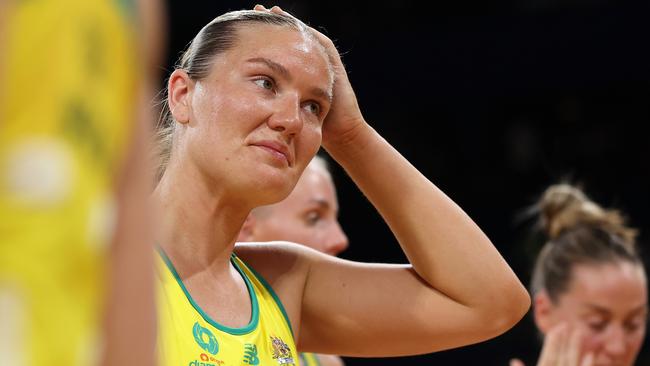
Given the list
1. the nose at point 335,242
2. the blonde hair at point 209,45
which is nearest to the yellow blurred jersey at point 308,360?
the nose at point 335,242

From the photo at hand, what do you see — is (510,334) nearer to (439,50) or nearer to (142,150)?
(439,50)

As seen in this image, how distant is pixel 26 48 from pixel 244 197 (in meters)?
1.14

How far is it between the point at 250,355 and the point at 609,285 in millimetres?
1831

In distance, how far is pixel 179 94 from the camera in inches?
73.8

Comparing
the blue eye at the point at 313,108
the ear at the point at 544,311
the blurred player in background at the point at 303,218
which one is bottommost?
the blurred player in background at the point at 303,218

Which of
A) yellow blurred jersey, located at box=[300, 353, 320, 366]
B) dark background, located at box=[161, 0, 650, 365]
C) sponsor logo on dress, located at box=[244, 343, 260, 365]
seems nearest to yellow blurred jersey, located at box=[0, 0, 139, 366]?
sponsor logo on dress, located at box=[244, 343, 260, 365]

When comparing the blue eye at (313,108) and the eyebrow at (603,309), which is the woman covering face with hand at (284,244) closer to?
the blue eye at (313,108)

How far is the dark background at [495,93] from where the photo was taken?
21.4 ft

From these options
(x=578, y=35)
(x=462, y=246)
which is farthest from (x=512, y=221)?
(x=462, y=246)

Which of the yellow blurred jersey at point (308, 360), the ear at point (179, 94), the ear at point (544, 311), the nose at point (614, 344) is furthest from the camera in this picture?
the ear at point (544, 311)

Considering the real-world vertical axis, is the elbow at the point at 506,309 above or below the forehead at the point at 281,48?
below

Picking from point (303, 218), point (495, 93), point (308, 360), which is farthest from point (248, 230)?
point (495, 93)

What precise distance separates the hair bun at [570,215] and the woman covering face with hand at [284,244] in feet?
4.52

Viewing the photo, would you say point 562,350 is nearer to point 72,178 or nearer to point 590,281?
point 590,281
